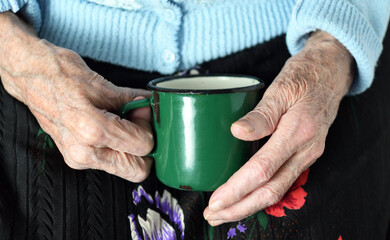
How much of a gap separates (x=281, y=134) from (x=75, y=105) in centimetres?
35

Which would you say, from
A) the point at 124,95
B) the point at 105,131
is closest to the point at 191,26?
the point at 124,95

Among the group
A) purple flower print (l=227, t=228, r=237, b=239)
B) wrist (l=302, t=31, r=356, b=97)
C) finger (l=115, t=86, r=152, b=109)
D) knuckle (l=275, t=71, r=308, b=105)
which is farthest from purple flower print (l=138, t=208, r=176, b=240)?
wrist (l=302, t=31, r=356, b=97)

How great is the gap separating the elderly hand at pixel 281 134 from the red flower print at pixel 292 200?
7 centimetres

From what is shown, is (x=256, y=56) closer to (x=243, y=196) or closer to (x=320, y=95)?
(x=320, y=95)

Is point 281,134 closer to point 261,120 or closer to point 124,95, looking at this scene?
point 261,120

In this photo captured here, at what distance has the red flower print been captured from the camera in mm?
743

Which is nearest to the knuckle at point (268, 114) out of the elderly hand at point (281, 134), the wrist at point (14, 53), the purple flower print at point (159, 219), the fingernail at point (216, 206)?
the elderly hand at point (281, 134)

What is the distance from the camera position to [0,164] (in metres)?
0.69

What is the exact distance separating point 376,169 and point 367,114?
133mm

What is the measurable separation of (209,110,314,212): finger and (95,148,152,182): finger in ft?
0.46

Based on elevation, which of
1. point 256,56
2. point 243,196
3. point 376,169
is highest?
point 256,56

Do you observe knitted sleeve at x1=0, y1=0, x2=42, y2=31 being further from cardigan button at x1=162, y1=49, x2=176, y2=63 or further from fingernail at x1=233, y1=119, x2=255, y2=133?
fingernail at x1=233, y1=119, x2=255, y2=133

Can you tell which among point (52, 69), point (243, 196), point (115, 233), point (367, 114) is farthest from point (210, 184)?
point (367, 114)

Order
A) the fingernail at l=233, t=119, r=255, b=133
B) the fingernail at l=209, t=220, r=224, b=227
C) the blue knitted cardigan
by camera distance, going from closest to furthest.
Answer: the fingernail at l=233, t=119, r=255, b=133 < the fingernail at l=209, t=220, r=224, b=227 < the blue knitted cardigan
